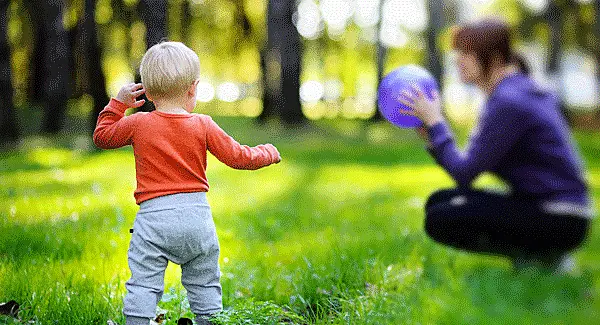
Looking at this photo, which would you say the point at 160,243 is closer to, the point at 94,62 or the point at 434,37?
the point at 94,62

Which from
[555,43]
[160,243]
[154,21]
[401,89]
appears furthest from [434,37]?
[160,243]

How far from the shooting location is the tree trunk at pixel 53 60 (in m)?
14.7

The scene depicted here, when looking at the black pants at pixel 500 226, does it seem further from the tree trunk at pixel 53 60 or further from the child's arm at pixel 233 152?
the tree trunk at pixel 53 60

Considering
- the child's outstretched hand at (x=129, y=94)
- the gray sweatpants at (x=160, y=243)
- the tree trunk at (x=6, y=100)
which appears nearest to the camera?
the gray sweatpants at (x=160, y=243)

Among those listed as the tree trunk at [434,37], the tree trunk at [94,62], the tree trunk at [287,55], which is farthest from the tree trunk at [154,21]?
the tree trunk at [434,37]

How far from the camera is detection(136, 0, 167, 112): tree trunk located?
4422mm

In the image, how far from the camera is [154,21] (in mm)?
4574

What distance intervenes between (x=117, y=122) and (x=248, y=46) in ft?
77.6

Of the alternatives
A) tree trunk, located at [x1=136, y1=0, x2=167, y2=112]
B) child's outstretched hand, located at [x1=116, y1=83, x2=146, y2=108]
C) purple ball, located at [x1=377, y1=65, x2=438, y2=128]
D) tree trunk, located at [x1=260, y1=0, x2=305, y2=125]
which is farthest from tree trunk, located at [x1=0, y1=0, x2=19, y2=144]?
child's outstretched hand, located at [x1=116, y1=83, x2=146, y2=108]

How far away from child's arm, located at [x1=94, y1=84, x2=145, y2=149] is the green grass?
696mm

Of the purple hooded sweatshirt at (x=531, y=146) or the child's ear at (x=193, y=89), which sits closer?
the child's ear at (x=193, y=89)

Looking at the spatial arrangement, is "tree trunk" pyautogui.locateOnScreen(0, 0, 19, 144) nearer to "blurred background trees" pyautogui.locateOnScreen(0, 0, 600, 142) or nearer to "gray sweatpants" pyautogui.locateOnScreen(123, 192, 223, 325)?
"blurred background trees" pyautogui.locateOnScreen(0, 0, 600, 142)

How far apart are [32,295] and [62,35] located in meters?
14.7

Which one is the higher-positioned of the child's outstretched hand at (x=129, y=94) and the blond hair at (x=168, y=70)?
the blond hair at (x=168, y=70)
